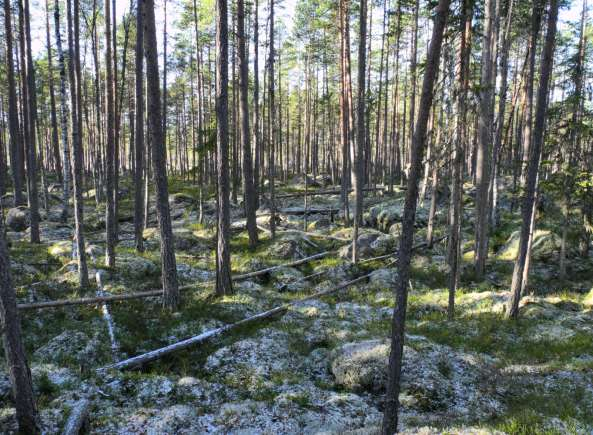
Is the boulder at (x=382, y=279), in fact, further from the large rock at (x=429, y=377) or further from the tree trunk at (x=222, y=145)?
the tree trunk at (x=222, y=145)

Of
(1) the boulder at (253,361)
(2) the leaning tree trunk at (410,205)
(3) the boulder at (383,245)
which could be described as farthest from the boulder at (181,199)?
(2) the leaning tree trunk at (410,205)

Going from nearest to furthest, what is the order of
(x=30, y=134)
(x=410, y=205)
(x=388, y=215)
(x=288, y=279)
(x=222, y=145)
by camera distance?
(x=410, y=205) < (x=222, y=145) < (x=288, y=279) < (x=30, y=134) < (x=388, y=215)

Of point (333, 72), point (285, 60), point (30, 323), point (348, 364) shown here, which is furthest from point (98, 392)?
point (333, 72)

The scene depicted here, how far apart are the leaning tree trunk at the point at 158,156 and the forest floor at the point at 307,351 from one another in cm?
97

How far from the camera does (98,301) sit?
41.1 ft

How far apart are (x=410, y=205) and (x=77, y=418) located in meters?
6.80

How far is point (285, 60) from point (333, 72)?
21.5ft

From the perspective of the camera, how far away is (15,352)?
6.03 meters

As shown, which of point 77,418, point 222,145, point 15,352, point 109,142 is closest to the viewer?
point 15,352

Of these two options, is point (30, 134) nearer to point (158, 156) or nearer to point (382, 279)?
point (158, 156)

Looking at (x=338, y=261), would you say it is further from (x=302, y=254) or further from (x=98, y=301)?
(x=98, y=301)

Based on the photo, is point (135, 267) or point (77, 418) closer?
point (77, 418)

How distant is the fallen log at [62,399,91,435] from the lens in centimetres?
655

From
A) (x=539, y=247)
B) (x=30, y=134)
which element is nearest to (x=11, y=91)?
(x=30, y=134)
